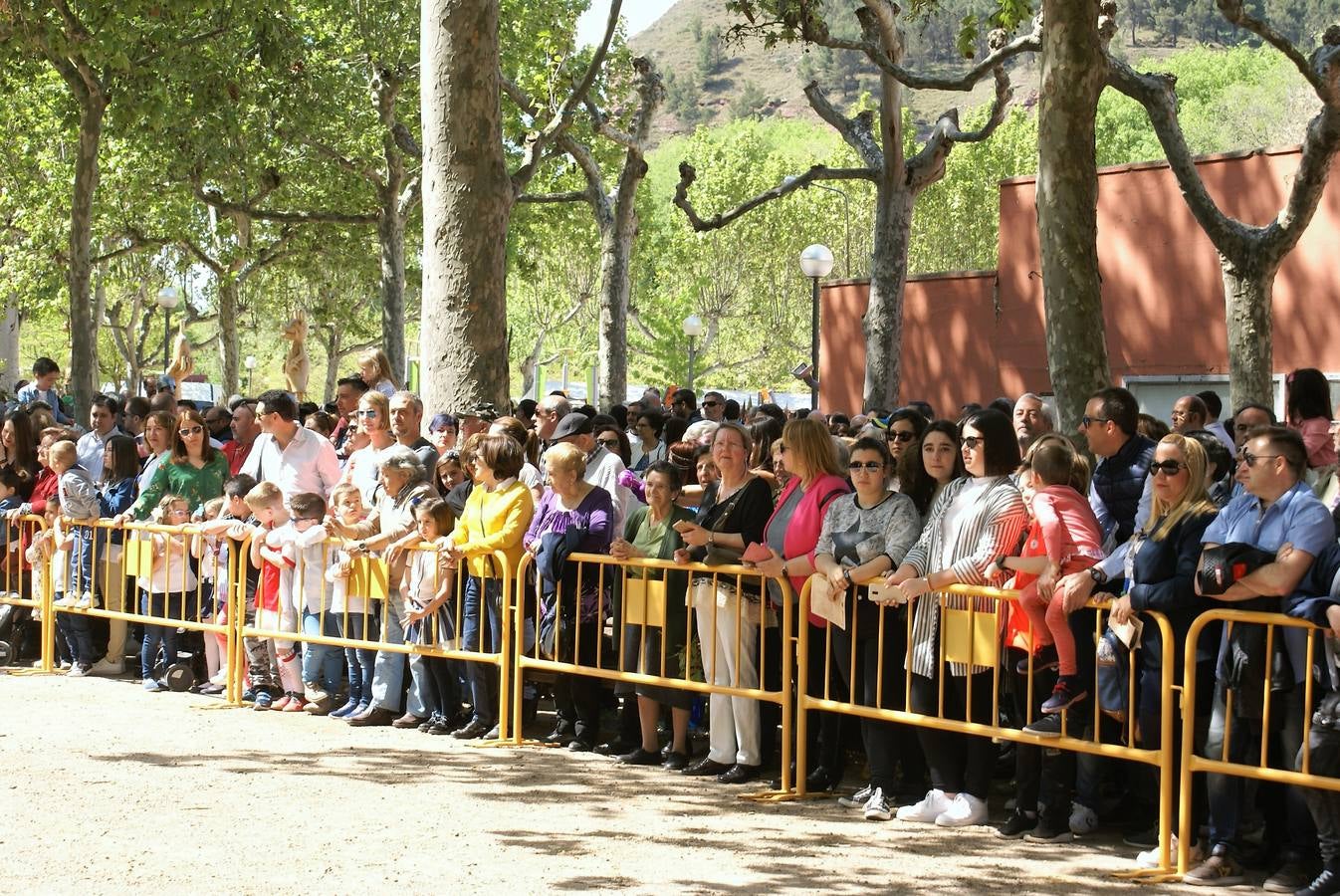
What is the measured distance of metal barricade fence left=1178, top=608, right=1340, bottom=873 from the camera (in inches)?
A: 247

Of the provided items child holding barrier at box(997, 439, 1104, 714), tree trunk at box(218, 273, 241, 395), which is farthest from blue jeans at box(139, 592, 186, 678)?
tree trunk at box(218, 273, 241, 395)

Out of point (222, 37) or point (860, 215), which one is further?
point (860, 215)

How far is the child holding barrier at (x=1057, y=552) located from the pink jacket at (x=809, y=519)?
47.9 inches

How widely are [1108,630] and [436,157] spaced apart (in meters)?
6.94

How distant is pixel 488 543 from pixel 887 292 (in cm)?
1009

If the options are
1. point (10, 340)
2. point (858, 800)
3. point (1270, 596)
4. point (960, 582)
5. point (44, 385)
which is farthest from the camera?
point (10, 340)

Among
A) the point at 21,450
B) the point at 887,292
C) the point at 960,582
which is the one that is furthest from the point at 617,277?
the point at 960,582

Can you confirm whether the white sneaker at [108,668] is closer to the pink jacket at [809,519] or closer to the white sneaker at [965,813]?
the pink jacket at [809,519]

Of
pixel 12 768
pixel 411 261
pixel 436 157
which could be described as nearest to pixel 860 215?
pixel 411 261

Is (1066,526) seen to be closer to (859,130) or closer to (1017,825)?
(1017,825)

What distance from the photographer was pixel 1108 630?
6965mm

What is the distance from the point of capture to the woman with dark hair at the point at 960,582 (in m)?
7.39

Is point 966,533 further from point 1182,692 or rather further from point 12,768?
point 12,768

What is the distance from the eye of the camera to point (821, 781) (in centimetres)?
830
